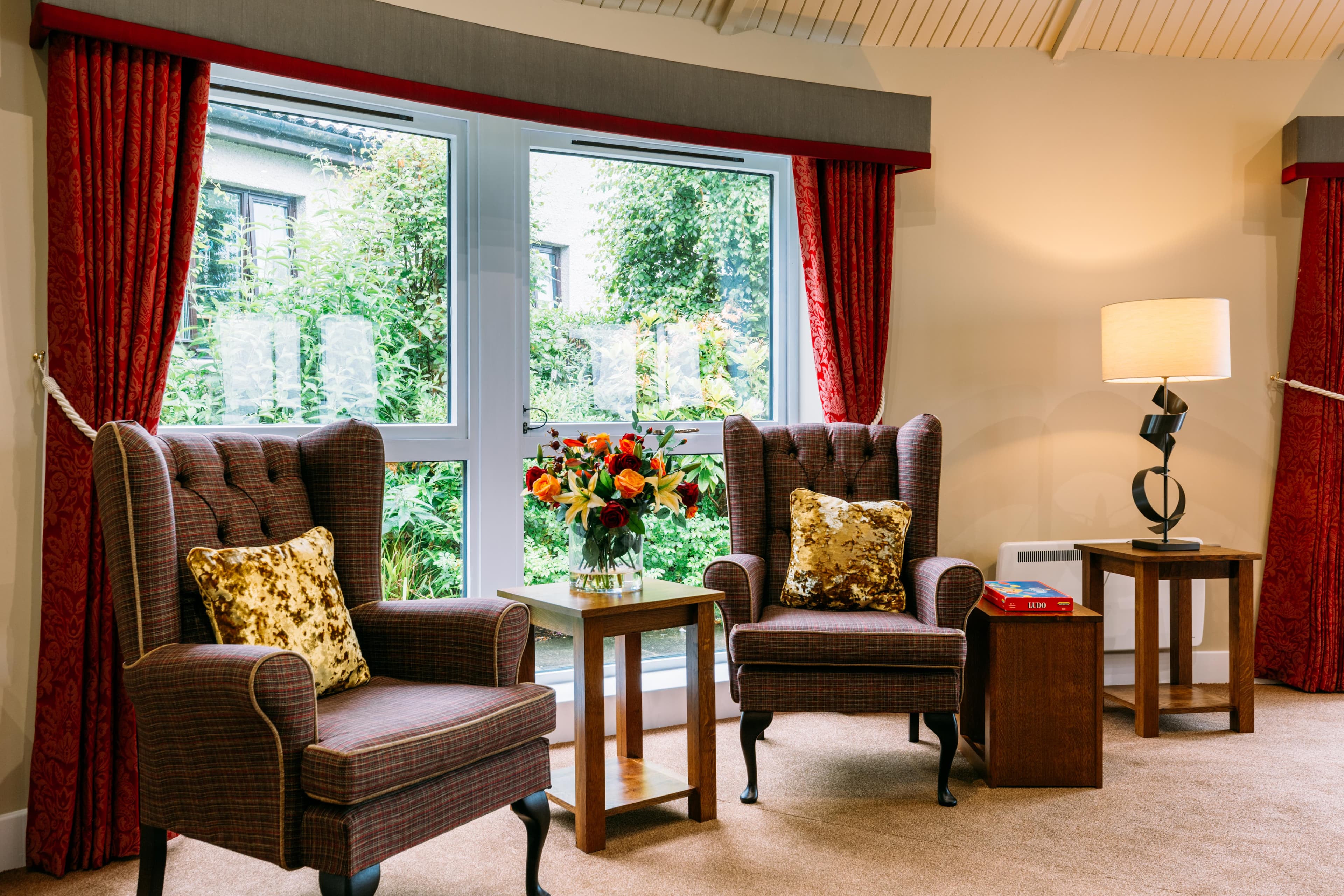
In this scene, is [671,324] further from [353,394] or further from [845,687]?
[845,687]

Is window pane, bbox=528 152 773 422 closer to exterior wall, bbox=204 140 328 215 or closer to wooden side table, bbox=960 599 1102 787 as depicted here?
exterior wall, bbox=204 140 328 215

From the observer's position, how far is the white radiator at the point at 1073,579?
3.89 metres

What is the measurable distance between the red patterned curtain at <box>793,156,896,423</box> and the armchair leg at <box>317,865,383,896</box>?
7.82 ft

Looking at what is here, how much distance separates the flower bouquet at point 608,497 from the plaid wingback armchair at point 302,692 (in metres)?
0.31

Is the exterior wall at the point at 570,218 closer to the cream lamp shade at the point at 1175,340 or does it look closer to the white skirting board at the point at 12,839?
the cream lamp shade at the point at 1175,340

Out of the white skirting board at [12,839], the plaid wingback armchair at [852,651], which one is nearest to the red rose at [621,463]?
the plaid wingback armchair at [852,651]

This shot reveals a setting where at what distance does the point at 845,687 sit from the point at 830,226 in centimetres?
177

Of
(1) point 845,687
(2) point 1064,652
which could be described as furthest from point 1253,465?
(1) point 845,687

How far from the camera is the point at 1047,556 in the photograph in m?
3.92

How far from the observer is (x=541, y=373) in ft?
11.4

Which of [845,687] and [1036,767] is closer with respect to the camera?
[845,687]

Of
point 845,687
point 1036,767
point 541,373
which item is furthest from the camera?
point 541,373

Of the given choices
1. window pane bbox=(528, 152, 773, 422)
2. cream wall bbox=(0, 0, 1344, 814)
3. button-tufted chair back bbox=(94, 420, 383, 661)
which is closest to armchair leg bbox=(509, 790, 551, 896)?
button-tufted chair back bbox=(94, 420, 383, 661)

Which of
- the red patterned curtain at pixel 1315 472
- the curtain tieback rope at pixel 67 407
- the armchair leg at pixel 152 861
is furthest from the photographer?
the red patterned curtain at pixel 1315 472
